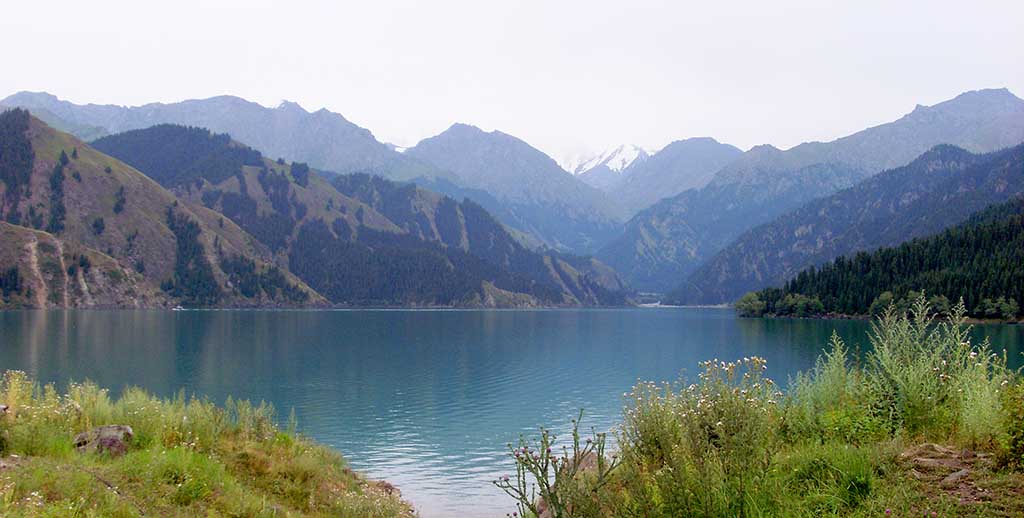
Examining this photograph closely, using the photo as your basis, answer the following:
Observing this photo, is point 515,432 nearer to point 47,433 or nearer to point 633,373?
point 47,433

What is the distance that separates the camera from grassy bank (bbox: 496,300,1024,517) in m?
11.1

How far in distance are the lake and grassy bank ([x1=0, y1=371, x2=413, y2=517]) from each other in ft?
22.7

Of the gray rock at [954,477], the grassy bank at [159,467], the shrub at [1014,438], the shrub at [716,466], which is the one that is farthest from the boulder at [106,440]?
the shrub at [1014,438]

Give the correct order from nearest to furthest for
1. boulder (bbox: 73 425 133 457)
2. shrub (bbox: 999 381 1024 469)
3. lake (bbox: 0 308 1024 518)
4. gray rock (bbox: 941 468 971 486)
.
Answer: gray rock (bbox: 941 468 971 486) → shrub (bbox: 999 381 1024 469) → boulder (bbox: 73 425 133 457) → lake (bbox: 0 308 1024 518)

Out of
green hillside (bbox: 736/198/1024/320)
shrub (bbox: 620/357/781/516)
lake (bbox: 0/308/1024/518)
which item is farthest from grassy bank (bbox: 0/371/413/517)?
green hillside (bbox: 736/198/1024/320)

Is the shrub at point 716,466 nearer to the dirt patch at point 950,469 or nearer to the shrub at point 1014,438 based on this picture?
the dirt patch at point 950,469

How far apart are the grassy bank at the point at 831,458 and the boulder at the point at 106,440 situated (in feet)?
35.3

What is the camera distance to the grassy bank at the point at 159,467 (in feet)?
45.9

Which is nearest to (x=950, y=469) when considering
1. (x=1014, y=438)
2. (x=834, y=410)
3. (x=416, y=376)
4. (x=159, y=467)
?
(x=1014, y=438)

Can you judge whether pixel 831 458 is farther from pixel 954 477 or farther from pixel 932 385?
pixel 932 385

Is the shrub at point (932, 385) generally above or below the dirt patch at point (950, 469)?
above

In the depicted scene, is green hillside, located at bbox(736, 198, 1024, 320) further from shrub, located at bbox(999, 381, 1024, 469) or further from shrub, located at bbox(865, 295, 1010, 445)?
shrub, located at bbox(999, 381, 1024, 469)

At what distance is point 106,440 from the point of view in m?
18.5

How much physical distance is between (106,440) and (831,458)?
16921 mm
